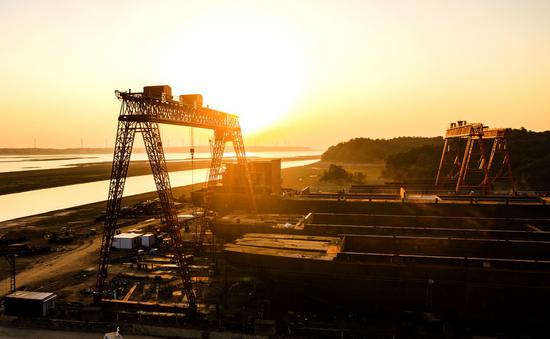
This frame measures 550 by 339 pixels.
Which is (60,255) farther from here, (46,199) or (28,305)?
(46,199)

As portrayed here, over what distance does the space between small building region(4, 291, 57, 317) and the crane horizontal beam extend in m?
10.0

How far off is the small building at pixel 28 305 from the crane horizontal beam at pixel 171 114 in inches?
394

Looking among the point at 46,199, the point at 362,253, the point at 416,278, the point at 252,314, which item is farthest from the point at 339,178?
the point at 46,199

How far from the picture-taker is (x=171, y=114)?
23.3 metres

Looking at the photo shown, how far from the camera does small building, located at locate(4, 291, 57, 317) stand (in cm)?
1756

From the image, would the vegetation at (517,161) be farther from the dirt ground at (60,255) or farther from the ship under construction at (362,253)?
the dirt ground at (60,255)

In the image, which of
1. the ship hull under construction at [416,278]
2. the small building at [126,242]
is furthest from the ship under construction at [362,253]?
the small building at [126,242]

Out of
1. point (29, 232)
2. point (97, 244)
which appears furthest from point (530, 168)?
point (29, 232)

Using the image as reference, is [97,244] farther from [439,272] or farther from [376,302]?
[439,272]

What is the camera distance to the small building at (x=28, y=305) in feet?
57.6

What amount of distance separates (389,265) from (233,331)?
25.6 feet

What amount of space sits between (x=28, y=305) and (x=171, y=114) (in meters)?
13.1

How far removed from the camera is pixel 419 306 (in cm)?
1669

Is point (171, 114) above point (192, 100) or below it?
below
